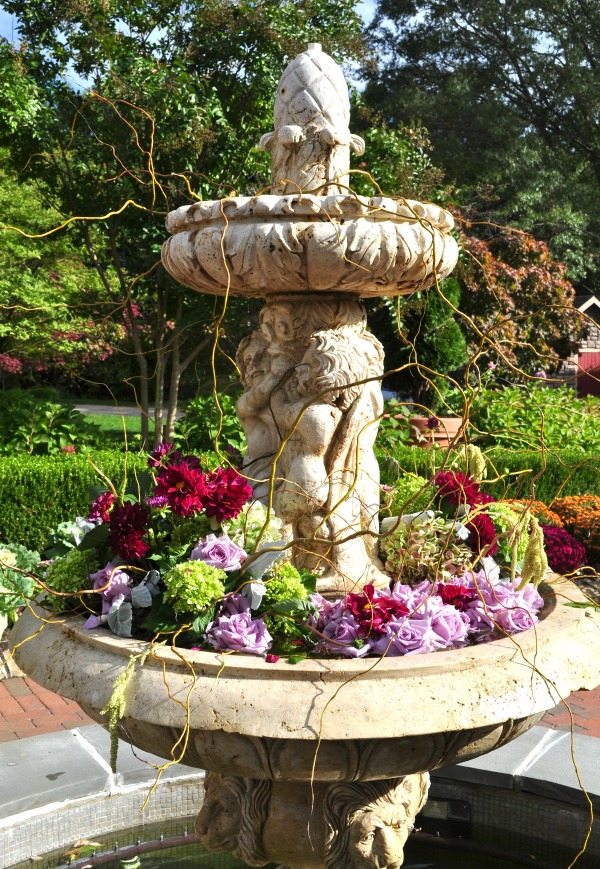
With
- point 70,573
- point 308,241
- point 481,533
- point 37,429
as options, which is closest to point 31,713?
point 70,573

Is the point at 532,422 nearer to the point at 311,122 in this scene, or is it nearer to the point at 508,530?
the point at 508,530

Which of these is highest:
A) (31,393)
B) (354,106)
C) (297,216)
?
(354,106)

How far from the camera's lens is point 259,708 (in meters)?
2.13

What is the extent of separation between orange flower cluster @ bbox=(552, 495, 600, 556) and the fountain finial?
15.3 feet

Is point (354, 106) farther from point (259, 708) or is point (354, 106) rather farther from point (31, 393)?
point (259, 708)

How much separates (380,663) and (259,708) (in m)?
0.34

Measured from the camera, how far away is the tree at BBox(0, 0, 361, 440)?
884 cm

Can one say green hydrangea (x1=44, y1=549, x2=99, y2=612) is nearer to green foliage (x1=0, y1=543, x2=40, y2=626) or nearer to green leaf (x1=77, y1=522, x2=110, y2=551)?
green leaf (x1=77, y1=522, x2=110, y2=551)

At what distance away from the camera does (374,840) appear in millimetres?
2746

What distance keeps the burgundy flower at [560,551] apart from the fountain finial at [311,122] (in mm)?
3259

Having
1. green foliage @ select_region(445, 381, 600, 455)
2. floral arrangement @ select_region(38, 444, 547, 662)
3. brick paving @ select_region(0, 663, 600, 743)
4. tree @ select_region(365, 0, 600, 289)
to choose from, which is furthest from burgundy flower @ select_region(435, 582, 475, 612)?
tree @ select_region(365, 0, 600, 289)

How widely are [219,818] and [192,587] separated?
0.99m

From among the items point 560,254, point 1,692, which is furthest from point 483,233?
point 1,692

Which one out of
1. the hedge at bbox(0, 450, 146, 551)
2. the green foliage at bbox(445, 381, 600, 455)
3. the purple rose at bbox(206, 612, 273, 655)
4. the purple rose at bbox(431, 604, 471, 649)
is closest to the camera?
the purple rose at bbox(206, 612, 273, 655)
